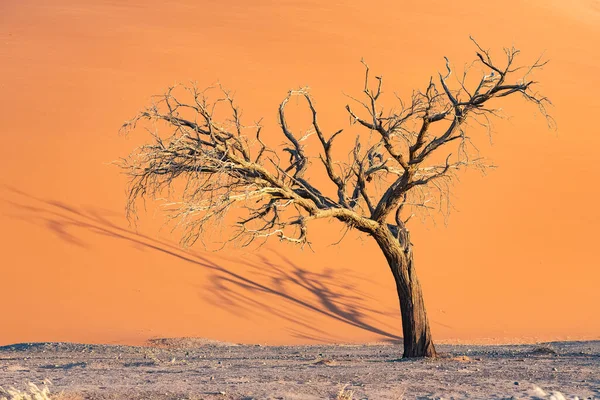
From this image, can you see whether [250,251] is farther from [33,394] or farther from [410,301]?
[33,394]

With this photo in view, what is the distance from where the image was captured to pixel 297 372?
9820 mm

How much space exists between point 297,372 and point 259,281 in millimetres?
7753

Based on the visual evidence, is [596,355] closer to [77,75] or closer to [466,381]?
[466,381]

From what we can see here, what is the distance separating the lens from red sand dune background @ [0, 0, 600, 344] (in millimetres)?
16453

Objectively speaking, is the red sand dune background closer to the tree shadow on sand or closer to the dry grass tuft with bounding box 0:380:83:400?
the tree shadow on sand

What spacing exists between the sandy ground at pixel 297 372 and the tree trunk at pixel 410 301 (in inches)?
15.4

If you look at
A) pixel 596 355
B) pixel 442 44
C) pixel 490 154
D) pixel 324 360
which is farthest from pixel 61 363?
pixel 442 44

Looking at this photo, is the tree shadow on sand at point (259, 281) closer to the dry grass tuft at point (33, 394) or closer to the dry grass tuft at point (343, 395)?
the dry grass tuft at point (343, 395)

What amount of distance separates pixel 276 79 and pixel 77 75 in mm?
5860

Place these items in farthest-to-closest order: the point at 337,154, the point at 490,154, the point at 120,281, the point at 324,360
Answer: the point at 490,154 < the point at 337,154 < the point at 120,281 < the point at 324,360

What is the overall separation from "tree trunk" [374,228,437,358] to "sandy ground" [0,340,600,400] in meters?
0.39

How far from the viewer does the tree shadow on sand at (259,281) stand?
1672cm

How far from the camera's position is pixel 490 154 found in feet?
79.4

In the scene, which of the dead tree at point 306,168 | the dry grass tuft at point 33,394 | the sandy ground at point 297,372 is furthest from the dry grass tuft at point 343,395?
the dead tree at point 306,168
